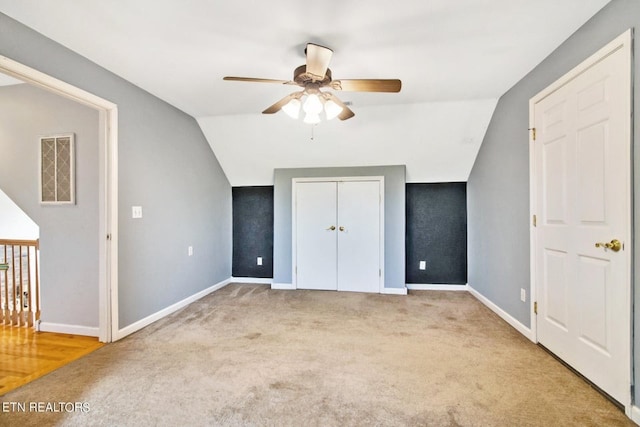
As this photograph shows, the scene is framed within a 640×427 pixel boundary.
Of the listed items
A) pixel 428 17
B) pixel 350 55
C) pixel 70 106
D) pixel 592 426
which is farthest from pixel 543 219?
pixel 70 106

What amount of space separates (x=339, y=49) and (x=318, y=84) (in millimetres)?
317

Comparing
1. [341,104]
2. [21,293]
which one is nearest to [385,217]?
[341,104]

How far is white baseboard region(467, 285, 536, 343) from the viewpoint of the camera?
2364 millimetres

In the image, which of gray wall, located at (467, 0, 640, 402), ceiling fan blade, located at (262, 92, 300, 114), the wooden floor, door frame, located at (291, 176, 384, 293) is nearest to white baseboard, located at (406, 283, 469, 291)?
gray wall, located at (467, 0, 640, 402)

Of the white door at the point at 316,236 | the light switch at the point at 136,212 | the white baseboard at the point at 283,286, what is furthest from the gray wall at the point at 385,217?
the light switch at the point at 136,212

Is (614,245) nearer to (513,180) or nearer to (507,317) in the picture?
(513,180)

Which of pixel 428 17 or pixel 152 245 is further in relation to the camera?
pixel 152 245

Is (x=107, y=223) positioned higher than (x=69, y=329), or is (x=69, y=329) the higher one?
(x=107, y=223)

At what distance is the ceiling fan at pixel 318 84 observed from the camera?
1727 mm

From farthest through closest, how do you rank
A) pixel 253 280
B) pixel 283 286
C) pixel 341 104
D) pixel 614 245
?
1. pixel 253 280
2. pixel 283 286
3. pixel 341 104
4. pixel 614 245

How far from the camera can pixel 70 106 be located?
2553mm

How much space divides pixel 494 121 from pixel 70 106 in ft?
14.2

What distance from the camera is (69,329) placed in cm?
255

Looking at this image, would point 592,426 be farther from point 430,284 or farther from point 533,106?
point 430,284
